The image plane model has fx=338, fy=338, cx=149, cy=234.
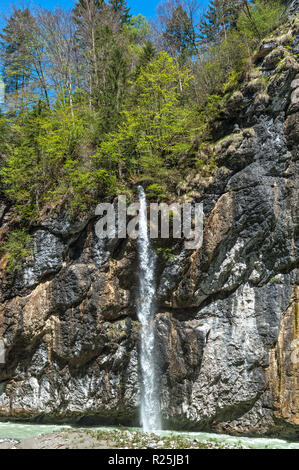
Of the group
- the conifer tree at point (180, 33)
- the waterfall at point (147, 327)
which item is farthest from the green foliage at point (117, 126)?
the conifer tree at point (180, 33)

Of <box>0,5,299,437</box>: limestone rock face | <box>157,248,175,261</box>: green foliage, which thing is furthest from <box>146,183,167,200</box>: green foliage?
<box>157,248,175,261</box>: green foliage

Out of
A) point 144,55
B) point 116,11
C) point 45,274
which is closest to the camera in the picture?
point 45,274

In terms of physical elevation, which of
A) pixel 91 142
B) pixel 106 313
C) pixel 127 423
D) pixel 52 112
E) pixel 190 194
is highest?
pixel 52 112

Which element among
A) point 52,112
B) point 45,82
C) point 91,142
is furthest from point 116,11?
point 91,142

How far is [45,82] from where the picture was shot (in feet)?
60.1

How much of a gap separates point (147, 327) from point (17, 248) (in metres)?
5.40

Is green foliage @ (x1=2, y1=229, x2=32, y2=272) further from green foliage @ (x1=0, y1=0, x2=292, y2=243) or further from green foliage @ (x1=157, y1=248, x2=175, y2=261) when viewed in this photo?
green foliage @ (x1=157, y1=248, x2=175, y2=261)

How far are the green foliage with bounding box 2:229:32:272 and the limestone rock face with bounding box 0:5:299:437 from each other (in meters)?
0.30

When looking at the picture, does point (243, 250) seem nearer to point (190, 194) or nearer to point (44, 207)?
point (190, 194)

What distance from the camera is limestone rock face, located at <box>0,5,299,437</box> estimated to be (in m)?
9.37

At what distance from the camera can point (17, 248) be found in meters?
12.0

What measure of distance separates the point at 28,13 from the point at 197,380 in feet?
69.9

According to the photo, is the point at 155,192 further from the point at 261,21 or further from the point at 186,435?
the point at 261,21

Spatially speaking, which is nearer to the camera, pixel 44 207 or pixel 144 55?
pixel 44 207
